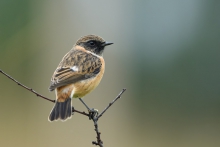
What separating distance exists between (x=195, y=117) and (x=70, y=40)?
4.52 m

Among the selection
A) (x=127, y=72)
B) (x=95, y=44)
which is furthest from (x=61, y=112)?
(x=127, y=72)

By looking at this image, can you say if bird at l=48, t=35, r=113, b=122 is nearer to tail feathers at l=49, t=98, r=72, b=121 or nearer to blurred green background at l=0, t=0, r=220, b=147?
tail feathers at l=49, t=98, r=72, b=121

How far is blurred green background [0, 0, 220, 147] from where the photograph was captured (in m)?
9.95

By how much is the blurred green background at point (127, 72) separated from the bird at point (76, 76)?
13.4 feet

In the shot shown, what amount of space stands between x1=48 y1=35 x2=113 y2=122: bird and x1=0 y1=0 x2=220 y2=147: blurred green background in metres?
4.09

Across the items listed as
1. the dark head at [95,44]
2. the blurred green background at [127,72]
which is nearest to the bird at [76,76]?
the dark head at [95,44]

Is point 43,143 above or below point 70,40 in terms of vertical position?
below

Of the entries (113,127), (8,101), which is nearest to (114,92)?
(113,127)

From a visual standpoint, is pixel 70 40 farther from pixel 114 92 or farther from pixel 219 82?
pixel 219 82

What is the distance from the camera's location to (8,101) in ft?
34.7

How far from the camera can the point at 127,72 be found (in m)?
13.9

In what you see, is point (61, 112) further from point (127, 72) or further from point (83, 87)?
point (127, 72)

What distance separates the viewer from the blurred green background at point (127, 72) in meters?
9.95

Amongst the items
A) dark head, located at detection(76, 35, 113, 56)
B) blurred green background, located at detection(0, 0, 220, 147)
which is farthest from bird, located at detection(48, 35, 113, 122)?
blurred green background, located at detection(0, 0, 220, 147)
